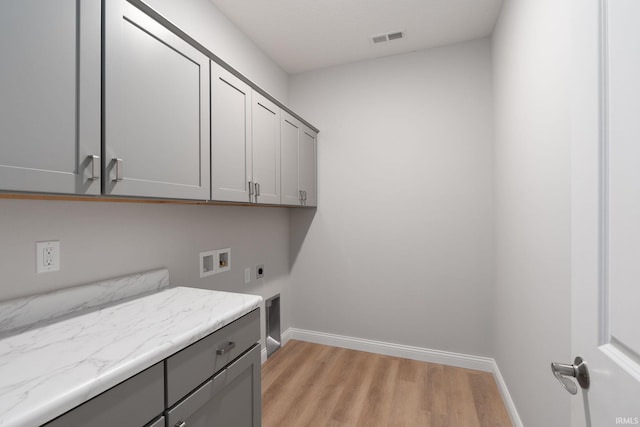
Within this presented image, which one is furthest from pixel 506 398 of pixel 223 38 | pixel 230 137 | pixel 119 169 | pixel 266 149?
pixel 223 38

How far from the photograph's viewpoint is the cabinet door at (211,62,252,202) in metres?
1.55

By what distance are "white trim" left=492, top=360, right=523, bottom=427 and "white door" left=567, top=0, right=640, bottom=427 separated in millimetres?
1437

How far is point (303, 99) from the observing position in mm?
3047

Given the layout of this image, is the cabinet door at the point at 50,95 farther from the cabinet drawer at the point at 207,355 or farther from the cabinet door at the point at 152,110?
the cabinet drawer at the point at 207,355

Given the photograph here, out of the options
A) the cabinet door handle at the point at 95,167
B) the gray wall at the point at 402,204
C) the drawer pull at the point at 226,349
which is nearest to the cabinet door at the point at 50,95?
the cabinet door handle at the point at 95,167

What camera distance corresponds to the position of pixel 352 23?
2266 mm

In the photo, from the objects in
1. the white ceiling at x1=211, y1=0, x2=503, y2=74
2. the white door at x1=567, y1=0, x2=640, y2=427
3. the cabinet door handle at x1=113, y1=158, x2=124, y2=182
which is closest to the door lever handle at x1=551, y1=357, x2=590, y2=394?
the white door at x1=567, y1=0, x2=640, y2=427

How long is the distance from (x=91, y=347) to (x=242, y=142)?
1217 millimetres

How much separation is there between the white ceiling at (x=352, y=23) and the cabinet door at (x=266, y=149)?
0.68 m

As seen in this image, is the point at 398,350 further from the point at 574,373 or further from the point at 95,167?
the point at 95,167

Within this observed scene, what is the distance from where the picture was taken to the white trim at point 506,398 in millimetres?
1759

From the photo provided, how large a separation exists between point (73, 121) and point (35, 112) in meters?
0.10

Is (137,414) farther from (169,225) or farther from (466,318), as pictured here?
(466,318)

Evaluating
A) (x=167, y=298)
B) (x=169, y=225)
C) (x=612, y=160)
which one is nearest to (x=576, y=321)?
(x=612, y=160)
